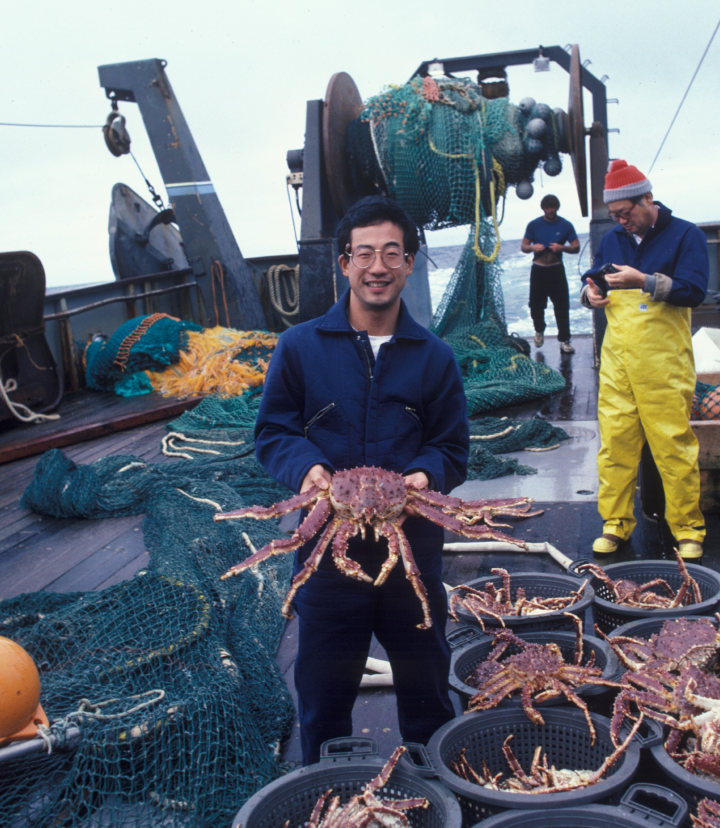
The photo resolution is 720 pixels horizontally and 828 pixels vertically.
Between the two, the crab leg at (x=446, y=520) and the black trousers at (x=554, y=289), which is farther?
the black trousers at (x=554, y=289)

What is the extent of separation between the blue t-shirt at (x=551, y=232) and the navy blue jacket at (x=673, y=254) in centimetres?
423

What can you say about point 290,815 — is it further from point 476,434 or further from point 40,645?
point 476,434

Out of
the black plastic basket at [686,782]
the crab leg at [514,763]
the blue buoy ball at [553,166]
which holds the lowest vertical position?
the crab leg at [514,763]

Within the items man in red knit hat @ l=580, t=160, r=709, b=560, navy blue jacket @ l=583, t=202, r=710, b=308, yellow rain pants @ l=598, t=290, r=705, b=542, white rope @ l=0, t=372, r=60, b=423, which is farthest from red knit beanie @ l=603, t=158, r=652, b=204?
white rope @ l=0, t=372, r=60, b=423

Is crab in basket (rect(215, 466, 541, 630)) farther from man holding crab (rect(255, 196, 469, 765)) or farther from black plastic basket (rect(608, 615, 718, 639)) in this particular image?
black plastic basket (rect(608, 615, 718, 639))

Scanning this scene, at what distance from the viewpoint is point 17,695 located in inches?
64.2

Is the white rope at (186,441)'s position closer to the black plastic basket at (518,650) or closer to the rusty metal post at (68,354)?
the rusty metal post at (68,354)

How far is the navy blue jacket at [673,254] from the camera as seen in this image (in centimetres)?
273

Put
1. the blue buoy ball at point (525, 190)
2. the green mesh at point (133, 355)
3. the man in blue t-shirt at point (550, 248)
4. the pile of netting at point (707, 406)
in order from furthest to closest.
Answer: the man in blue t-shirt at point (550, 248), the green mesh at point (133, 355), the blue buoy ball at point (525, 190), the pile of netting at point (707, 406)

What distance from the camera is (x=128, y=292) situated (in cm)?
820

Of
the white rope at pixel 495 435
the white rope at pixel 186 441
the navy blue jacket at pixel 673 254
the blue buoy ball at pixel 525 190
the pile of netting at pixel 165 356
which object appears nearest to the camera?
the navy blue jacket at pixel 673 254

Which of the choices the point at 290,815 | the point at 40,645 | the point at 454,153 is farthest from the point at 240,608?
the point at 454,153

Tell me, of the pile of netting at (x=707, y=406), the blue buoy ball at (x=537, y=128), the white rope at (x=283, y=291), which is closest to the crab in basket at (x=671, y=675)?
the pile of netting at (x=707, y=406)

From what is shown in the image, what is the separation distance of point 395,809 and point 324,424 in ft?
2.67
